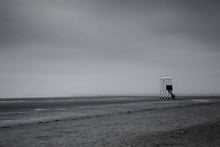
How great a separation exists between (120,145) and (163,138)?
3122 millimetres

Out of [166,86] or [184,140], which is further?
[166,86]

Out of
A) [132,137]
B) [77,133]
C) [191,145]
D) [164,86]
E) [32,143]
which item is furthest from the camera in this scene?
[164,86]

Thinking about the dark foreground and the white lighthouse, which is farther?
the white lighthouse

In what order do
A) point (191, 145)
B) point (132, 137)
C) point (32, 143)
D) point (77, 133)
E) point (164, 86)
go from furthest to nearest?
point (164, 86) < point (77, 133) < point (132, 137) < point (32, 143) < point (191, 145)

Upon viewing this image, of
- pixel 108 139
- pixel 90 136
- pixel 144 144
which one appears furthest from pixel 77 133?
pixel 144 144

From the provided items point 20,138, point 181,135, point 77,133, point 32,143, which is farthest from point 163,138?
point 20,138

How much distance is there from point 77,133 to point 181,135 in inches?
284

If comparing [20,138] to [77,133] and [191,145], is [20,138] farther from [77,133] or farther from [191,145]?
[191,145]

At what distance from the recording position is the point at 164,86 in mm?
91562

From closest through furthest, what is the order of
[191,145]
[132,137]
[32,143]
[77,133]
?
[191,145], [32,143], [132,137], [77,133]

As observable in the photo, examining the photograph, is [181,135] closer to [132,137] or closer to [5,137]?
[132,137]

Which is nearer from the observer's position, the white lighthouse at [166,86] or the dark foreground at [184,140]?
the dark foreground at [184,140]

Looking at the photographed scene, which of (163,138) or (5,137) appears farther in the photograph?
(5,137)

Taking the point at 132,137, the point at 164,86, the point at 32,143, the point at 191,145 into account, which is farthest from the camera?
the point at 164,86
